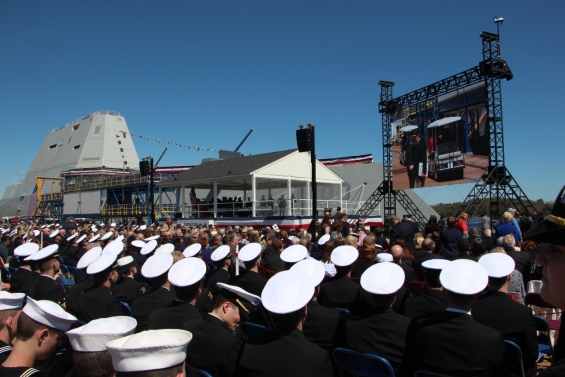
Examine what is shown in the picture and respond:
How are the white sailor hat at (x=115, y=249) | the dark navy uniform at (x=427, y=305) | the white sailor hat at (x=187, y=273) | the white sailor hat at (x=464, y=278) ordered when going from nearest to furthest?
the white sailor hat at (x=464, y=278) < the white sailor hat at (x=187, y=273) < the dark navy uniform at (x=427, y=305) < the white sailor hat at (x=115, y=249)

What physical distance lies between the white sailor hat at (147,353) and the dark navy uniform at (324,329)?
6.32 feet

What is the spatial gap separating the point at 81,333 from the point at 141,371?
55 cm

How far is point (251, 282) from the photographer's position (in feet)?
17.3

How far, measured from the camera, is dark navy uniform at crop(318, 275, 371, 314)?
454cm

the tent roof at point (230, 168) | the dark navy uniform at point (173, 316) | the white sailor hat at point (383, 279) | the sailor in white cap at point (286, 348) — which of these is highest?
the tent roof at point (230, 168)

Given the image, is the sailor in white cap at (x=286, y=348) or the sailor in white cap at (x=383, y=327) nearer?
the sailor in white cap at (x=286, y=348)

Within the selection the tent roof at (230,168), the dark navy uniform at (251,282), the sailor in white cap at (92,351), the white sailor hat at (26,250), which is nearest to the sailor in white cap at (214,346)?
the sailor in white cap at (92,351)

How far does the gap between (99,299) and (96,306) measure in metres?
0.08

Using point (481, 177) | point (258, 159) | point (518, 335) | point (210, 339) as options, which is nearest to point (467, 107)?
point (481, 177)

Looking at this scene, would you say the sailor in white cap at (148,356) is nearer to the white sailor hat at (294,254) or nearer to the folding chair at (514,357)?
the folding chair at (514,357)

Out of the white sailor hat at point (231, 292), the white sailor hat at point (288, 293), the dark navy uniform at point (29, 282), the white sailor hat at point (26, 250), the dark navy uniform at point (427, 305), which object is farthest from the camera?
the white sailor hat at point (26, 250)

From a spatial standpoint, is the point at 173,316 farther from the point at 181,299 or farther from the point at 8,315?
the point at 8,315

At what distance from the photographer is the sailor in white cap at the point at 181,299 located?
375 cm

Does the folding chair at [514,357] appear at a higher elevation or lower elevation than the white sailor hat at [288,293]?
lower
